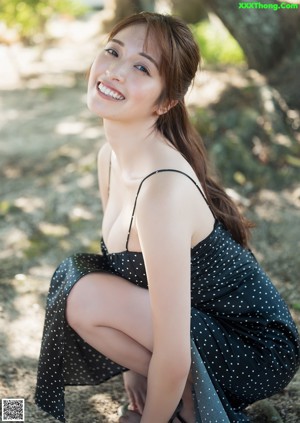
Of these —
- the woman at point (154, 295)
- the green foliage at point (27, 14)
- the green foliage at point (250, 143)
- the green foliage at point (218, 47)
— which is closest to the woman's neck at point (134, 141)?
the woman at point (154, 295)

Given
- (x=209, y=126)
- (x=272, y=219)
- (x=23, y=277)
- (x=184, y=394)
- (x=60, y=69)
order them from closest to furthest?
1. (x=184, y=394)
2. (x=23, y=277)
3. (x=272, y=219)
4. (x=209, y=126)
5. (x=60, y=69)

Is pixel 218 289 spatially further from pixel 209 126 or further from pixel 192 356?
pixel 209 126

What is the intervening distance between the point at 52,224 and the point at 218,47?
13.9 feet

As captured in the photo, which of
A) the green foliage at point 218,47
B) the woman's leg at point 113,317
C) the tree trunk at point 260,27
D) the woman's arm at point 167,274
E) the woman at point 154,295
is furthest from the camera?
the green foliage at point 218,47

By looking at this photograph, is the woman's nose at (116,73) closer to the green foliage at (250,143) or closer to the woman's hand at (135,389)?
the woman's hand at (135,389)

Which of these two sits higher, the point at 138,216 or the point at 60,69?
the point at 138,216

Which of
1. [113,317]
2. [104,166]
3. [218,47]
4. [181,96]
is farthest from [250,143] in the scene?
[218,47]

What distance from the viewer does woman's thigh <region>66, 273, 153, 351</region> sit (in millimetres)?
2346

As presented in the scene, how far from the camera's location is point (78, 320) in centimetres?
239

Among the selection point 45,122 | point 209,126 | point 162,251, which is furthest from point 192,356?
point 45,122

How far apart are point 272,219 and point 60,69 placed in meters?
4.72

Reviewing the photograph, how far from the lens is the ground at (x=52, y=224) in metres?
Answer: 2.81

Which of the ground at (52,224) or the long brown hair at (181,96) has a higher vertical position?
the long brown hair at (181,96)

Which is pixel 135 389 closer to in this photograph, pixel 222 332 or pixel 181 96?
pixel 222 332
